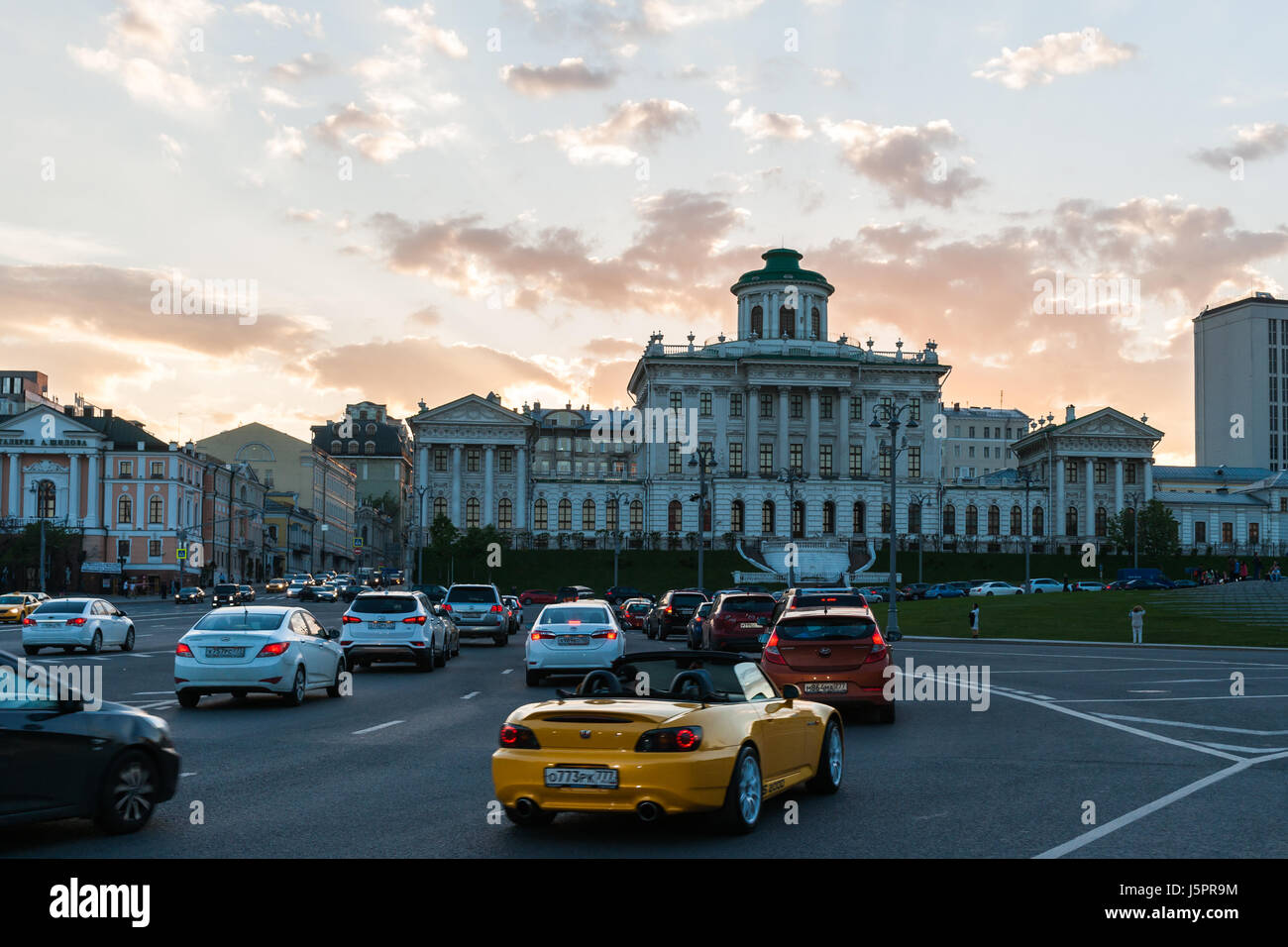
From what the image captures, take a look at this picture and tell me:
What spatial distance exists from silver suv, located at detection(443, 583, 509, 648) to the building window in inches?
3218

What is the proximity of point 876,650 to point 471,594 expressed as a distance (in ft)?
84.3

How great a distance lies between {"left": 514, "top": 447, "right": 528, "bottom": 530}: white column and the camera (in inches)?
4879

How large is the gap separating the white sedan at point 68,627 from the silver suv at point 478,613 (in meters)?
9.71

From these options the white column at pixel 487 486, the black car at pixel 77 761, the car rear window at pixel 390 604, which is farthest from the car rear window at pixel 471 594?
the white column at pixel 487 486

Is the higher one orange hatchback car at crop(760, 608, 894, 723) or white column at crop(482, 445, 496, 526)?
white column at crop(482, 445, 496, 526)

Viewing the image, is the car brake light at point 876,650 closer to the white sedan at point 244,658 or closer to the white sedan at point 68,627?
the white sedan at point 244,658

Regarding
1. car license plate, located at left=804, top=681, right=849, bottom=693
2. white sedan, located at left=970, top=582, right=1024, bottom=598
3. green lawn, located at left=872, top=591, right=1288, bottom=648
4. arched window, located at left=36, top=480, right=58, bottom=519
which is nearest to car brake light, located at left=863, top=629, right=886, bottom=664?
car license plate, located at left=804, top=681, right=849, bottom=693

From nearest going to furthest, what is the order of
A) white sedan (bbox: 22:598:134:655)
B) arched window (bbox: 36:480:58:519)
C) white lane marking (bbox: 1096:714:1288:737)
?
white lane marking (bbox: 1096:714:1288:737)
white sedan (bbox: 22:598:134:655)
arched window (bbox: 36:480:58:519)

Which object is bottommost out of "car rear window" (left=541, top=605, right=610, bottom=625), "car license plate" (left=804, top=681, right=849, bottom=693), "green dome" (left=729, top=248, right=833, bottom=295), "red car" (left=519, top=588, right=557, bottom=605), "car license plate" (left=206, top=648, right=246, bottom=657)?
"red car" (left=519, top=588, right=557, bottom=605)

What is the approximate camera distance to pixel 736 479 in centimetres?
12081

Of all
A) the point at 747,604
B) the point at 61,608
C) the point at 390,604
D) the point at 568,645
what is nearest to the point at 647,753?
Answer: the point at 568,645

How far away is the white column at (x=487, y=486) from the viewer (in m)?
123

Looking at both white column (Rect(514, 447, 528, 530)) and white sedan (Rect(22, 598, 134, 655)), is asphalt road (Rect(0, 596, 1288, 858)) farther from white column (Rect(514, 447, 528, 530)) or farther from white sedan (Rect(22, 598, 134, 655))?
white column (Rect(514, 447, 528, 530))
